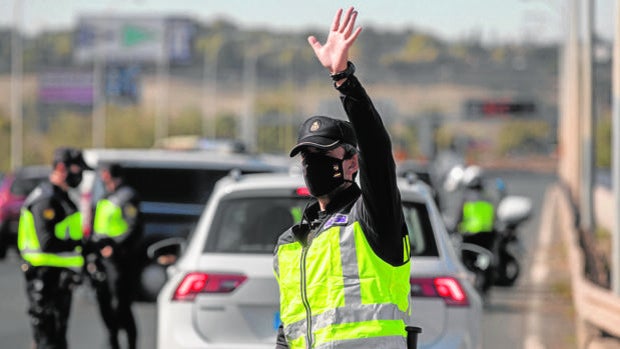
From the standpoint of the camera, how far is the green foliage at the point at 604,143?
387 ft

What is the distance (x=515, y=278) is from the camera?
19.8m

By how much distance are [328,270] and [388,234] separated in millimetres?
218

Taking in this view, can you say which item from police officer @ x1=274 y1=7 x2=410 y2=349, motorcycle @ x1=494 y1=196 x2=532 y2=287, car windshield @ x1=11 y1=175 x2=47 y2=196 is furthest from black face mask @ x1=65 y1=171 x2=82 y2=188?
car windshield @ x1=11 y1=175 x2=47 y2=196

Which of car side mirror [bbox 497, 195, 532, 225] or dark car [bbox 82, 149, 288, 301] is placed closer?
dark car [bbox 82, 149, 288, 301]

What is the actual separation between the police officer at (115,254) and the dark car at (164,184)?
3217 millimetres

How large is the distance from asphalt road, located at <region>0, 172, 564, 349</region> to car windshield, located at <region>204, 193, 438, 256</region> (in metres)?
4.75

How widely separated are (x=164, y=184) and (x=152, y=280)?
1231mm

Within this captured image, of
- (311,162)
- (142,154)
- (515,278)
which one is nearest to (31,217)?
(311,162)

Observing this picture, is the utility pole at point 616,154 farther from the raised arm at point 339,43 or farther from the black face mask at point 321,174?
the raised arm at point 339,43

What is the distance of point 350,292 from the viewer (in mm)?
4898

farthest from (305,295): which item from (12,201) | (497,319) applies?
(12,201)

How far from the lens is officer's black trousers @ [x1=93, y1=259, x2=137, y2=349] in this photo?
1170 centimetres

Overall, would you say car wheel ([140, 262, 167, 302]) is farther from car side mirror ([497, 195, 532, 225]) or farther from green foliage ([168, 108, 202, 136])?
green foliage ([168, 108, 202, 136])

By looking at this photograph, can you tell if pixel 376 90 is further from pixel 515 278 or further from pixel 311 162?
pixel 311 162
